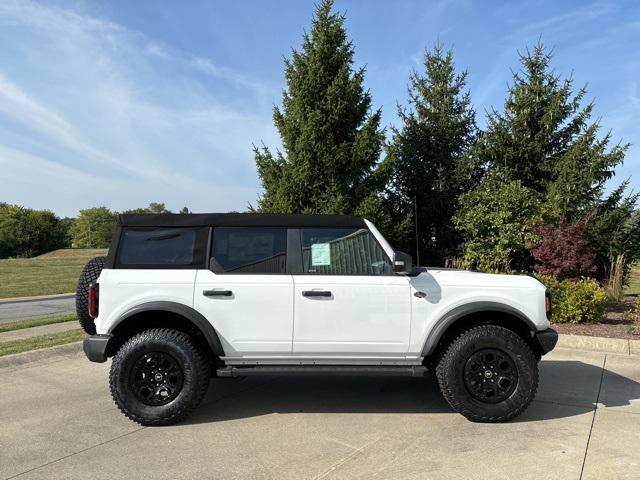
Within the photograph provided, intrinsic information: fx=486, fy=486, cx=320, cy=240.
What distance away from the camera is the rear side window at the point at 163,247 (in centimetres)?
420

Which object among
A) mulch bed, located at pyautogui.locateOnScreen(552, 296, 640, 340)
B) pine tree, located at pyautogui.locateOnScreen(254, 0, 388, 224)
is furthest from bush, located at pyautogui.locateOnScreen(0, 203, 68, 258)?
mulch bed, located at pyautogui.locateOnScreen(552, 296, 640, 340)

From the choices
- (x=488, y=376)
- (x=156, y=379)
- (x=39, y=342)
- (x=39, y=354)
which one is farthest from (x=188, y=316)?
(x=39, y=342)

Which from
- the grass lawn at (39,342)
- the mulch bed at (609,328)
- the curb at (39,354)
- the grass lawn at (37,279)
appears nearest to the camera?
the curb at (39,354)

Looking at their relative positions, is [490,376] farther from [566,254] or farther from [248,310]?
[566,254]

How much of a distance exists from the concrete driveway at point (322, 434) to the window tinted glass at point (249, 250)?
1.31 meters

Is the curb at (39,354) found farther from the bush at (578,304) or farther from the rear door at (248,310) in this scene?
the bush at (578,304)

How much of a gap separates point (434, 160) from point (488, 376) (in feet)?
38.6

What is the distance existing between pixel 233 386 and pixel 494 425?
2.66 meters

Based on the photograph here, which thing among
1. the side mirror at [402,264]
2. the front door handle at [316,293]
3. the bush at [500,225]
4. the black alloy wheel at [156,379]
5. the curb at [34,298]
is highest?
the bush at [500,225]

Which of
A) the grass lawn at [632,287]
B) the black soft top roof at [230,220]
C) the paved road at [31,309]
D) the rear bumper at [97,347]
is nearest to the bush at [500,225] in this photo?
the grass lawn at [632,287]

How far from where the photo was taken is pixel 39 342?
7086mm

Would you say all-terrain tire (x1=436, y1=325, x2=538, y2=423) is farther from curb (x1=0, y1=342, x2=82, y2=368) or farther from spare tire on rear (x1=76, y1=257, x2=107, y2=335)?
curb (x1=0, y1=342, x2=82, y2=368)

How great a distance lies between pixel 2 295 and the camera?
63.5 ft

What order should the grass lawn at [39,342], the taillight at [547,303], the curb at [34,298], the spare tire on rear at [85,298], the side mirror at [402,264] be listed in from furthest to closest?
1. the curb at [34,298]
2. the grass lawn at [39,342]
3. the spare tire on rear at [85,298]
4. the taillight at [547,303]
5. the side mirror at [402,264]
